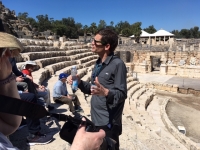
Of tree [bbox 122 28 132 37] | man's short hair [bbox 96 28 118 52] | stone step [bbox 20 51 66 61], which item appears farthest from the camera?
tree [bbox 122 28 132 37]

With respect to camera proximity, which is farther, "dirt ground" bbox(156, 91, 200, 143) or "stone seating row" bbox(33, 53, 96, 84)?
"dirt ground" bbox(156, 91, 200, 143)

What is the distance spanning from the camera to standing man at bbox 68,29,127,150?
92.9 inches

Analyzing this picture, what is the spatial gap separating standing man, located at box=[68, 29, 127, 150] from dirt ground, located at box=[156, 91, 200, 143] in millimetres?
5677

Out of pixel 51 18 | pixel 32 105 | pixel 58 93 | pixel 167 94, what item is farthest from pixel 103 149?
Answer: pixel 51 18

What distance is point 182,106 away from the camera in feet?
36.7

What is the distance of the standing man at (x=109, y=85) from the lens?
236cm

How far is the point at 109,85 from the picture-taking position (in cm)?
246

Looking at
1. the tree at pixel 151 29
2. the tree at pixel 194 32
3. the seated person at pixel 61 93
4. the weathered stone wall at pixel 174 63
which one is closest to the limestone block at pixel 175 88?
the weathered stone wall at pixel 174 63

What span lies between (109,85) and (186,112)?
28.9ft

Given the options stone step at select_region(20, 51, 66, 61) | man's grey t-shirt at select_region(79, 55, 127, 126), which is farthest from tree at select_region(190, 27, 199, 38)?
man's grey t-shirt at select_region(79, 55, 127, 126)

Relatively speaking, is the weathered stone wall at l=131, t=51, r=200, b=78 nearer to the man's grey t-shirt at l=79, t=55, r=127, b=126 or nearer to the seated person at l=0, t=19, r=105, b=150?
the man's grey t-shirt at l=79, t=55, r=127, b=126

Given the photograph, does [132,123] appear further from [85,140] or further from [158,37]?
[158,37]

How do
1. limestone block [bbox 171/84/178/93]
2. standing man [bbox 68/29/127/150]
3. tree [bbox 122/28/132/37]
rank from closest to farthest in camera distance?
standing man [bbox 68/29/127/150]
limestone block [bbox 171/84/178/93]
tree [bbox 122/28/132/37]

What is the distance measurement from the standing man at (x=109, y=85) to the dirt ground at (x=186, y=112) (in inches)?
223
